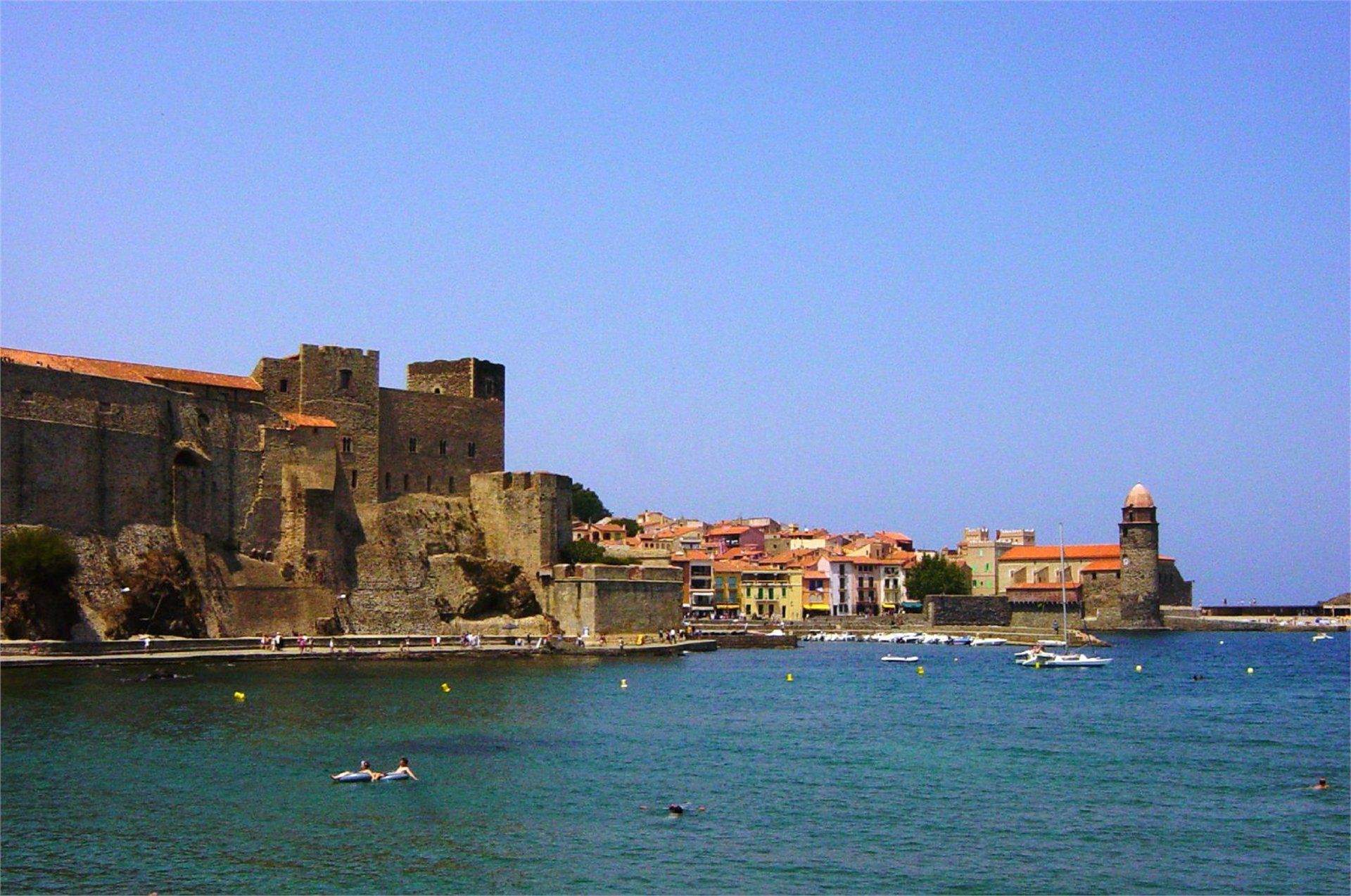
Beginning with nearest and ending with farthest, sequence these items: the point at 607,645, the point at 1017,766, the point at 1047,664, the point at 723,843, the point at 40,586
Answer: the point at 723,843 → the point at 1017,766 → the point at 40,586 → the point at 607,645 → the point at 1047,664

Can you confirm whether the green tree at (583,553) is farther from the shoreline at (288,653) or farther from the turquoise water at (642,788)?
the turquoise water at (642,788)

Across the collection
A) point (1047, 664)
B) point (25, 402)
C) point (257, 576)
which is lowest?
point (1047, 664)

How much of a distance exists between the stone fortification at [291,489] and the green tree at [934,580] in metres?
31.5

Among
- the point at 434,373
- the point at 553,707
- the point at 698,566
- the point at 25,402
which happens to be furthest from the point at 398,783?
the point at 698,566

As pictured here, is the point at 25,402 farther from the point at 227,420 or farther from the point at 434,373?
the point at 434,373

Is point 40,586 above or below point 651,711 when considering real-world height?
above

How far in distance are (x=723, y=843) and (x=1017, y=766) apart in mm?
8035

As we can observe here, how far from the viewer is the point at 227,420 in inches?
1658

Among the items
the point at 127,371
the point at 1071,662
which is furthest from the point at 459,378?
the point at 1071,662

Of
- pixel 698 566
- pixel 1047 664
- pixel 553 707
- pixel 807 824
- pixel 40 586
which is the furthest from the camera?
pixel 698 566

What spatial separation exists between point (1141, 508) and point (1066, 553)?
10.8m

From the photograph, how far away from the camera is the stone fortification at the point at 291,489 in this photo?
122 ft

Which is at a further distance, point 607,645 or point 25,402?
point 607,645

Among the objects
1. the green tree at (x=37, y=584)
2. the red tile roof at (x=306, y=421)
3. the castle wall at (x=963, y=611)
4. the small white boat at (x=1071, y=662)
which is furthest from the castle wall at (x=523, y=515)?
the castle wall at (x=963, y=611)
